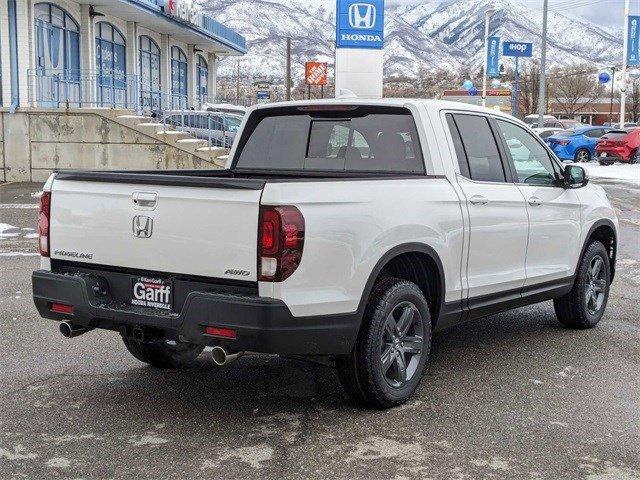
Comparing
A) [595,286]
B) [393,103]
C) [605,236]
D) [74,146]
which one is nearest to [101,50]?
[74,146]

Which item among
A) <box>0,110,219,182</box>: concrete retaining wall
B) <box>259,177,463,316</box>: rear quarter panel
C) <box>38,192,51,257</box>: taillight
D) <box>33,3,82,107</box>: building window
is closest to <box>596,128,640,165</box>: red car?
<box>0,110,219,182</box>: concrete retaining wall

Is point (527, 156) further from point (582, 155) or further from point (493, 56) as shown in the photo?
point (493, 56)

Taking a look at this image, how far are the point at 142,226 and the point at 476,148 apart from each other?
2528 millimetres

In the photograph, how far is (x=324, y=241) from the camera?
4.39 m

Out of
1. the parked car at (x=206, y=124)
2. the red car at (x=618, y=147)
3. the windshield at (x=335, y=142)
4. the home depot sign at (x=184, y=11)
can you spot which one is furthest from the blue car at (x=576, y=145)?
the windshield at (x=335, y=142)

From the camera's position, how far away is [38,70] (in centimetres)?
2266

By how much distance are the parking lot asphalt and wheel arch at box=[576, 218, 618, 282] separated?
0.81m

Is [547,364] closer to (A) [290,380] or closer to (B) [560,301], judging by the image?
(B) [560,301]

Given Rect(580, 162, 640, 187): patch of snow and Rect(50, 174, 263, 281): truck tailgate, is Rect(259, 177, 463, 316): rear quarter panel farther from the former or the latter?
Rect(580, 162, 640, 187): patch of snow

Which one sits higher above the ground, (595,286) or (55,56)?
(55,56)

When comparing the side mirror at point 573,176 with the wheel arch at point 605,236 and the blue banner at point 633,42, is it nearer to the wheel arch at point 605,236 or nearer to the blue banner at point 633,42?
the wheel arch at point 605,236

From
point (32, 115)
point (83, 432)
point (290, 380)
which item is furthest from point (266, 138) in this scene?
point (32, 115)

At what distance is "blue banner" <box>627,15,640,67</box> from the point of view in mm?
42062

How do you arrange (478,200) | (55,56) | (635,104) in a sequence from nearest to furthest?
(478,200) → (55,56) → (635,104)
